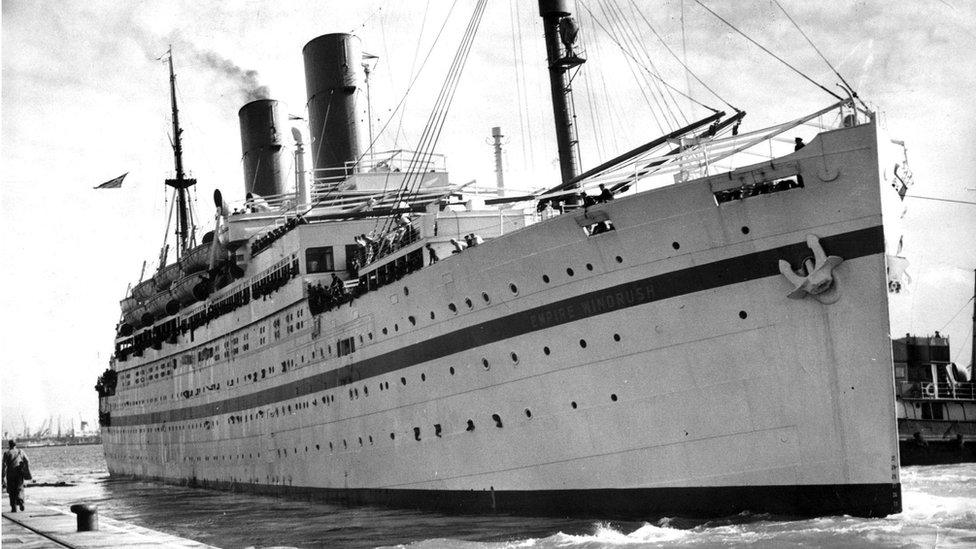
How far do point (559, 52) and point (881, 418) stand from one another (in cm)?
911

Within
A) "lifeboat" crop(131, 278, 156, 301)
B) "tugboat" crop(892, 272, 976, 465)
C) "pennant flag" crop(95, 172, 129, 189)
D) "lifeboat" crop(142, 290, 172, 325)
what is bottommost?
"tugboat" crop(892, 272, 976, 465)

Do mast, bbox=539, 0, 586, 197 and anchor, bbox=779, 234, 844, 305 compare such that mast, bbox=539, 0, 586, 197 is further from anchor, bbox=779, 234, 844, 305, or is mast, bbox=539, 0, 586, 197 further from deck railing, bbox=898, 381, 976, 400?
deck railing, bbox=898, 381, 976, 400

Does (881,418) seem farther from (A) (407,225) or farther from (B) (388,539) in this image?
(A) (407,225)

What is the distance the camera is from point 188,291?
30938 millimetres

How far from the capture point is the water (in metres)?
11.9

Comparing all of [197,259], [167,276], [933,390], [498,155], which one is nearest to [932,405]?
[933,390]

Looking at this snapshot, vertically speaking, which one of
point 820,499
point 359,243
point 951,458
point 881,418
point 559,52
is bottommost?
point 951,458

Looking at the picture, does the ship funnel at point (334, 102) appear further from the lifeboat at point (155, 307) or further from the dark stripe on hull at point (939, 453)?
the dark stripe on hull at point (939, 453)

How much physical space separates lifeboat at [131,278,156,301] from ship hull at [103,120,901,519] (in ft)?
64.7

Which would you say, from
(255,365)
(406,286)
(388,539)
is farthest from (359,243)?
(388,539)

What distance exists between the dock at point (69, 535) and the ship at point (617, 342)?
583 cm

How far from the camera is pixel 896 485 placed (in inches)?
489

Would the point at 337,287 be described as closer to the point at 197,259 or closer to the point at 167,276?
the point at 197,259

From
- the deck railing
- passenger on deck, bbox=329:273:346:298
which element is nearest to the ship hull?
passenger on deck, bbox=329:273:346:298
